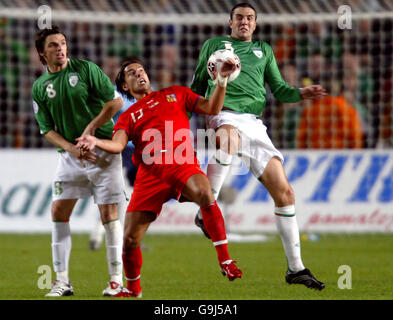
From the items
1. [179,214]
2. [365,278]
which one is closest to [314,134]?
[179,214]

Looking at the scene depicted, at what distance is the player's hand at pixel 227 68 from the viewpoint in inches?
211

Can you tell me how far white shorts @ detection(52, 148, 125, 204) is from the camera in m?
6.00

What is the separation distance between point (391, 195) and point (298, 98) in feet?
16.7

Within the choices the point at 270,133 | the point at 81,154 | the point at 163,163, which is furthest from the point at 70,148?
the point at 270,133

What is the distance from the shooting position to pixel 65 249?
6.05 meters

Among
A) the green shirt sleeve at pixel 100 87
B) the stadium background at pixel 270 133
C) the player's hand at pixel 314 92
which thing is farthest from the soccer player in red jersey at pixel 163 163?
the stadium background at pixel 270 133

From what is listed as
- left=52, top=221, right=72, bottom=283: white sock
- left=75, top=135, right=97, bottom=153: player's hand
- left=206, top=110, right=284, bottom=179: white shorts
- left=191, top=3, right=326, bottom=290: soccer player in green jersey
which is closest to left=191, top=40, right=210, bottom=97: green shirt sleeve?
left=191, top=3, right=326, bottom=290: soccer player in green jersey

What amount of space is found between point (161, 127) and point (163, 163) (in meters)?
0.25

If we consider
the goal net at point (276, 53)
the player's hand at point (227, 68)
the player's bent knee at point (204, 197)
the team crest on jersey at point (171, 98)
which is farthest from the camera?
the goal net at point (276, 53)

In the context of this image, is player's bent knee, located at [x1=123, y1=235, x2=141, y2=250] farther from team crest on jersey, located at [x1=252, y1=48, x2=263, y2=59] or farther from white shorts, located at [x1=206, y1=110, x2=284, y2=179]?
team crest on jersey, located at [x1=252, y1=48, x2=263, y2=59]

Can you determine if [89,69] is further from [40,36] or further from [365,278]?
[365,278]

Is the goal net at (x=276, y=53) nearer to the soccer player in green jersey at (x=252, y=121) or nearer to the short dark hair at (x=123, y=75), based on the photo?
the soccer player in green jersey at (x=252, y=121)

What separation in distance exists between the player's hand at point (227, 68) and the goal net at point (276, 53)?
628 cm

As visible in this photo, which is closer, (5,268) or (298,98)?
(298,98)
